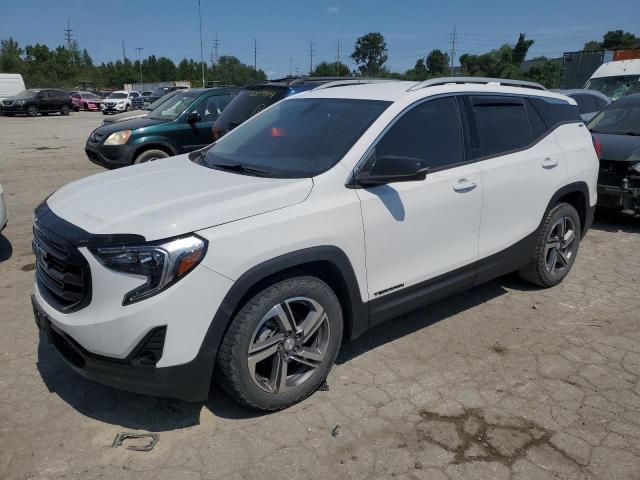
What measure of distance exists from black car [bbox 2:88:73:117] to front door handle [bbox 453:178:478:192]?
36.0 meters

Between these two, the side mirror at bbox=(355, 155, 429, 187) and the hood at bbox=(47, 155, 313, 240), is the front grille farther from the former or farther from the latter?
the side mirror at bbox=(355, 155, 429, 187)

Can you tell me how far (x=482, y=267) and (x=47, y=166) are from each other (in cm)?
1142

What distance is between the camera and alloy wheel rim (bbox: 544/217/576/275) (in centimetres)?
477

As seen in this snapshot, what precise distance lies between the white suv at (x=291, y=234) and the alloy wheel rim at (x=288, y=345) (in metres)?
0.01

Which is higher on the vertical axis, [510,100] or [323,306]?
[510,100]

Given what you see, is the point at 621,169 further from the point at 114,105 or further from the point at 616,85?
the point at 114,105

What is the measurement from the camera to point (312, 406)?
10.5ft

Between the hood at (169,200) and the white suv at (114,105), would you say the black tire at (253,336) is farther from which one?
the white suv at (114,105)

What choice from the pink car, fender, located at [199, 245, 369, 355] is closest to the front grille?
fender, located at [199, 245, 369, 355]

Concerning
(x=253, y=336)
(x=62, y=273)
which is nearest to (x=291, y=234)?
(x=253, y=336)

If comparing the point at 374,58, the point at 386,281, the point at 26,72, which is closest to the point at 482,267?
the point at 386,281

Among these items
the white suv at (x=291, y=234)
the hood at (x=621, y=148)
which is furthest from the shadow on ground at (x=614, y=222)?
the white suv at (x=291, y=234)

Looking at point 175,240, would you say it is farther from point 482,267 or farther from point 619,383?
point 619,383

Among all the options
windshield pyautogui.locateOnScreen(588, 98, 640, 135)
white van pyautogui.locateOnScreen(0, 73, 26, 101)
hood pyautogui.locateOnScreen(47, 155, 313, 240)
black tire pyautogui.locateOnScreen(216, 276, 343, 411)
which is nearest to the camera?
hood pyautogui.locateOnScreen(47, 155, 313, 240)
